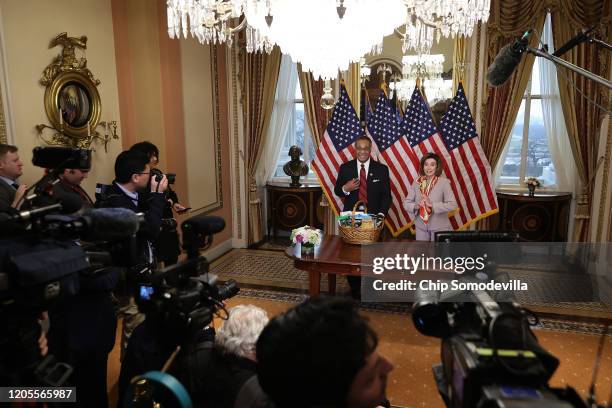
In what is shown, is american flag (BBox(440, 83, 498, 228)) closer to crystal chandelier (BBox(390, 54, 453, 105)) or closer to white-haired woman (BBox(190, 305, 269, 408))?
crystal chandelier (BBox(390, 54, 453, 105))

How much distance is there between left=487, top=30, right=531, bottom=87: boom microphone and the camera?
1506 mm

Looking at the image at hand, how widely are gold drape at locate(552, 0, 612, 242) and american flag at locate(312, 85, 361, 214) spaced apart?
2.19 metres

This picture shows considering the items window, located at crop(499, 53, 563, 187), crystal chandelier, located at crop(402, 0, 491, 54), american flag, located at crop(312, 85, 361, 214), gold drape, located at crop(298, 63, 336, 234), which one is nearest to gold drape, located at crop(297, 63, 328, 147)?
gold drape, located at crop(298, 63, 336, 234)

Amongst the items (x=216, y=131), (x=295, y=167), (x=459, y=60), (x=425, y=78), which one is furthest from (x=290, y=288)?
(x=459, y=60)

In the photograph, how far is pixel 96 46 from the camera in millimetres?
3816

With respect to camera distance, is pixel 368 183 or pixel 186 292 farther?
pixel 368 183

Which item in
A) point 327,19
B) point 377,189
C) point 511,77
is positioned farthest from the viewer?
point 511,77

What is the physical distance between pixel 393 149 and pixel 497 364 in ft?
13.5

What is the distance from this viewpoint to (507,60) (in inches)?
62.7

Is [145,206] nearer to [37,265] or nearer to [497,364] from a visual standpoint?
[37,265]

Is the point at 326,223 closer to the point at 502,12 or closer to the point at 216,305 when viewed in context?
the point at 502,12

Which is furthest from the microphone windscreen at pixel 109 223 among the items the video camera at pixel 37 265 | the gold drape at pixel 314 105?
the gold drape at pixel 314 105

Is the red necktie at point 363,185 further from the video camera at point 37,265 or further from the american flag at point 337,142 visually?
the video camera at point 37,265

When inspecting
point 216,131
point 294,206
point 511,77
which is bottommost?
point 294,206
